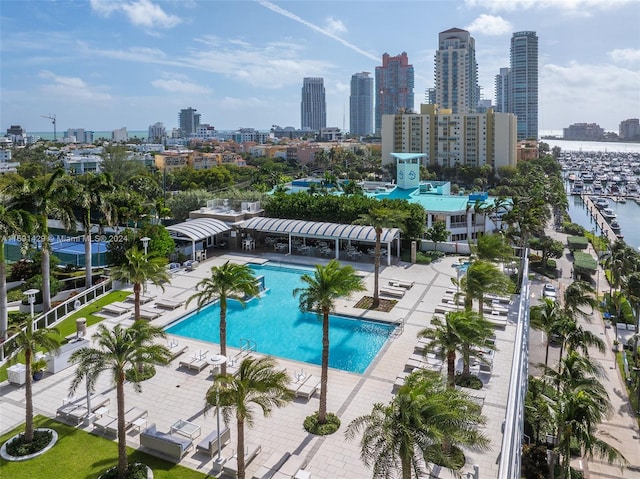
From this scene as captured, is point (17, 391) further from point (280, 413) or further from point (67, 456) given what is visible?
point (280, 413)

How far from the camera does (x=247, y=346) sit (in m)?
22.6

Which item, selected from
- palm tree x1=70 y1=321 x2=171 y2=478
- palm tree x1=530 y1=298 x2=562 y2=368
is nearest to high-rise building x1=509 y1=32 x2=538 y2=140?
palm tree x1=530 y1=298 x2=562 y2=368

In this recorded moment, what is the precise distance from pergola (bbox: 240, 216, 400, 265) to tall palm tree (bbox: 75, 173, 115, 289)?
36.1 ft

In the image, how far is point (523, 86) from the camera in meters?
192

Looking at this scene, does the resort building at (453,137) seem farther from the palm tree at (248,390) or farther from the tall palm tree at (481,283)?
the palm tree at (248,390)

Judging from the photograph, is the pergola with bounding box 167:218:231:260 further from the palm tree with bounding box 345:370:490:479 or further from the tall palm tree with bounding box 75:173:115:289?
the palm tree with bounding box 345:370:490:479

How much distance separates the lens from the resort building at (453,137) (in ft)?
317

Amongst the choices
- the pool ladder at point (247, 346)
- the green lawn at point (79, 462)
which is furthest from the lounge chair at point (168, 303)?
the green lawn at point (79, 462)

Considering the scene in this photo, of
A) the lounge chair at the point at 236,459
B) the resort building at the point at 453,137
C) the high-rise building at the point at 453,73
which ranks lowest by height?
the lounge chair at the point at 236,459

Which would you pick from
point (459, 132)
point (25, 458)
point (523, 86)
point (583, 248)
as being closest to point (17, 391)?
point (25, 458)

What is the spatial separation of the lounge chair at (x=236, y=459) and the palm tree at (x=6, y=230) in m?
13.9

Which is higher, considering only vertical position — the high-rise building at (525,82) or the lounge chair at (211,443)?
the high-rise building at (525,82)

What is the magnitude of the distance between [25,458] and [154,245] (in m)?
19.5

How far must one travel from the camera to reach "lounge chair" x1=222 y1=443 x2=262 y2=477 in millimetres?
13378
